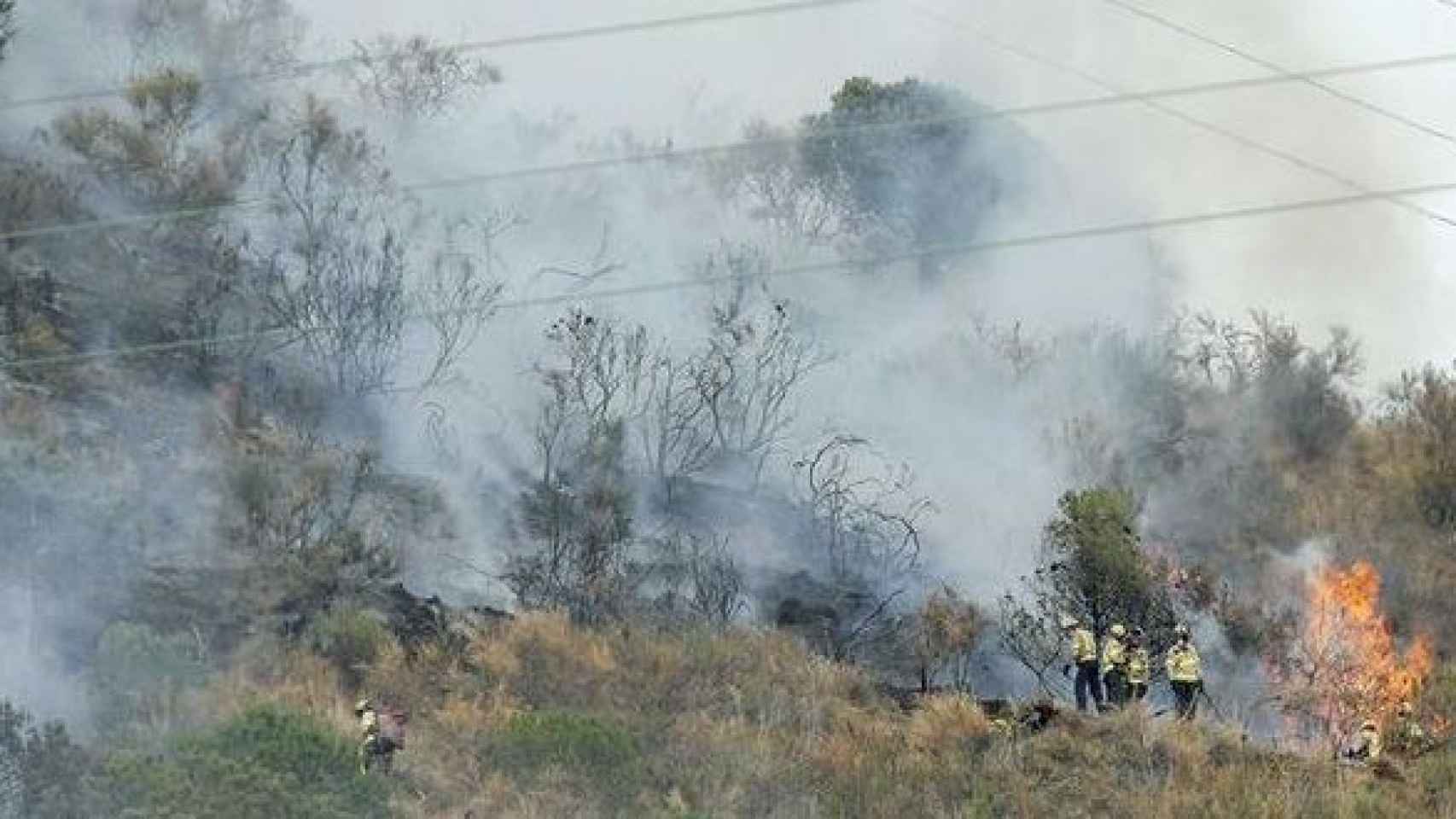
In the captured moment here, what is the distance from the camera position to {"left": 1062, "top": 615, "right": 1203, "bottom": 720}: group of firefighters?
18203mm

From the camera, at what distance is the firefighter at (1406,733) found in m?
18.5

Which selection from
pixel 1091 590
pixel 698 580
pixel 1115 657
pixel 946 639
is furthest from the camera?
pixel 1091 590

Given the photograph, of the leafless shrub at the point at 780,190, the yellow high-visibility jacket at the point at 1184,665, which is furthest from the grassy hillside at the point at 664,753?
the leafless shrub at the point at 780,190

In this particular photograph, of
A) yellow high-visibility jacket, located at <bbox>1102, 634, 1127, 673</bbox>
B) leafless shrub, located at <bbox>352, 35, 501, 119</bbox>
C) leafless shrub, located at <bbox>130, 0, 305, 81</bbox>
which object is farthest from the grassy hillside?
leafless shrub, located at <bbox>130, 0, 305, 81</bbox>

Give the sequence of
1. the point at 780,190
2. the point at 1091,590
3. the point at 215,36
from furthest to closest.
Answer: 1. the point at 780,190
2. the point at 215,36
3. the point at 1091,590

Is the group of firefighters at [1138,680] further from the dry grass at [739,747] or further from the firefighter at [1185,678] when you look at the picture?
the dry grass at [739,747]

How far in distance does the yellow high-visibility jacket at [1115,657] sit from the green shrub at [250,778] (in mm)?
7048

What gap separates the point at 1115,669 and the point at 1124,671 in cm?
8

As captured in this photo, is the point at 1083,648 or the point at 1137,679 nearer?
the point at 1137,679

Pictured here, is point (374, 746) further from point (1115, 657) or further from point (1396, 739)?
point (1396, 739)

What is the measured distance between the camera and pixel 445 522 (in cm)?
2139

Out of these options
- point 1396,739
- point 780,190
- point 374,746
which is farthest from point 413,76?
point 1396,739

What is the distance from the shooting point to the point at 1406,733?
742 inches

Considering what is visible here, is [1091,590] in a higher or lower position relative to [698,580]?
lower
